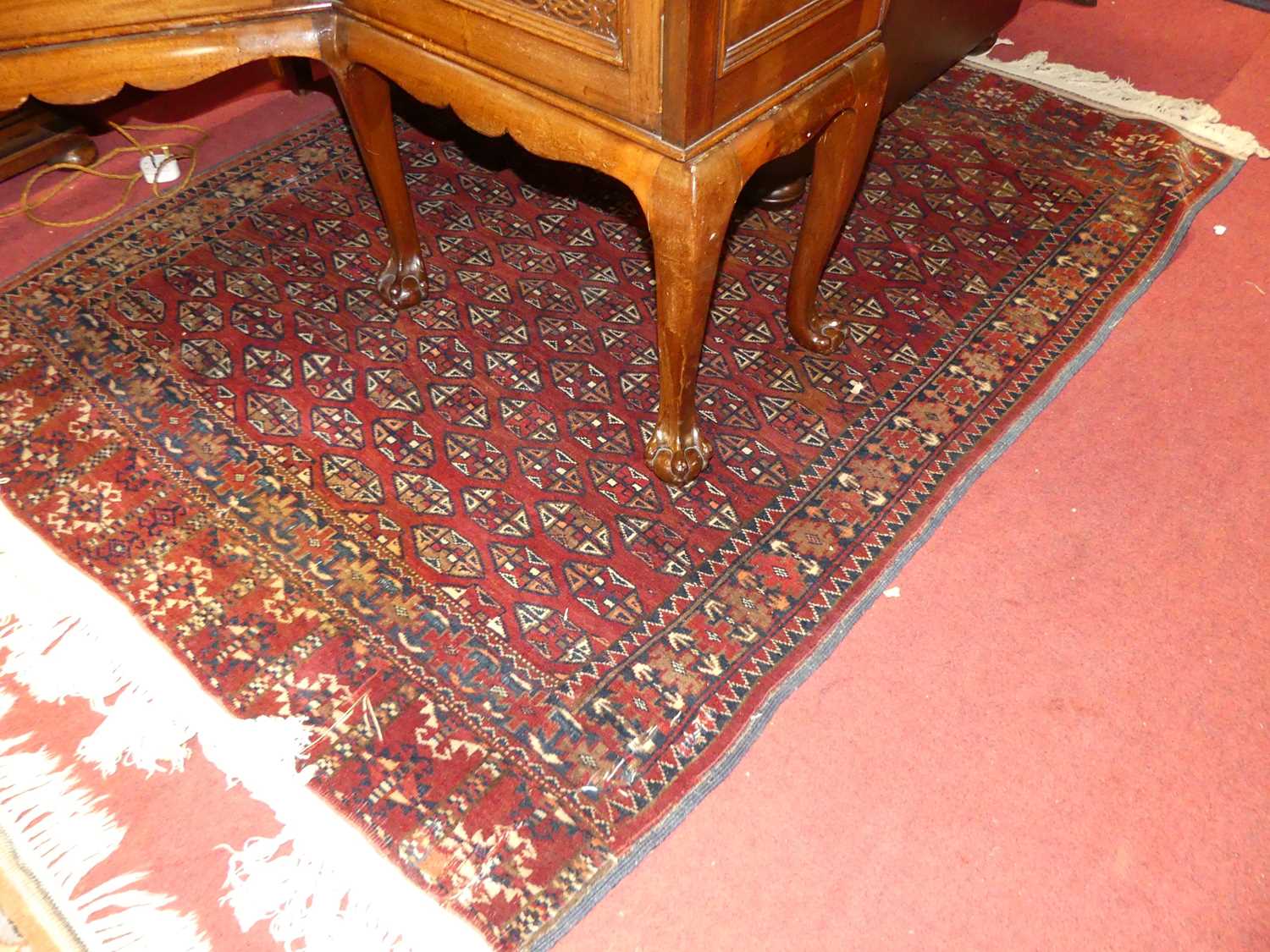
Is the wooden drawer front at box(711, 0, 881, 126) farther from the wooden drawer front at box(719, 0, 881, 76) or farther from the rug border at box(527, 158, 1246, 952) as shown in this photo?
the rug border at box(527, 158, 1246, 952)

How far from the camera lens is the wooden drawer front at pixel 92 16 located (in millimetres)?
1251

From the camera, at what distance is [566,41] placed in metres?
1.17

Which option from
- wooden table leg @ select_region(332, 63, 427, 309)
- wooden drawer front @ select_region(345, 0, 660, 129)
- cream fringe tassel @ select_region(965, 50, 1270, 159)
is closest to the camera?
wooden drawer front @ select_region(345, 0, 660, 129)

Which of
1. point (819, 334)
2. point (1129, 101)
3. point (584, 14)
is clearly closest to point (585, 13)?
point (584, 14)

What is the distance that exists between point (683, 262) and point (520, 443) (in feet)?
1.67

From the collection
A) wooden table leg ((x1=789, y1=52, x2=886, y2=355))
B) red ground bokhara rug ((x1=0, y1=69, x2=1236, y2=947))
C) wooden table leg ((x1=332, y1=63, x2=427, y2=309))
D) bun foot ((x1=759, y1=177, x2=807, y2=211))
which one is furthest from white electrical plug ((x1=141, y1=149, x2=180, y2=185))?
wooden table leg ((x1=789, y1=52, x2=886, y2=355))

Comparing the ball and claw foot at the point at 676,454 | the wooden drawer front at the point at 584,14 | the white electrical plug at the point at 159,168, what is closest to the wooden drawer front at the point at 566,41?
the wooden drawer front at the point at 584,14

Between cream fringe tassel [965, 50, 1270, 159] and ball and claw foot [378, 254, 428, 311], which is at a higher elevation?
cream fringe tassel [965, 50, 1270, 159]

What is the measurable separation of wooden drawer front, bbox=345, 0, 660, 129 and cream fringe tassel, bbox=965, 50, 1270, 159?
5.72 ft

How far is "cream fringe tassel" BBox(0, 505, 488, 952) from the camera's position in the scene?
44.8 inches

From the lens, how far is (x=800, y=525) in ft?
5.01

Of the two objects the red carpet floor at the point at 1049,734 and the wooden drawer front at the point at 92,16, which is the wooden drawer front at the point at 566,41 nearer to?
the wooden drawer front at the point at 92,16

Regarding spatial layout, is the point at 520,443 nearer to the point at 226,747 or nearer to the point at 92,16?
the point at 226,747

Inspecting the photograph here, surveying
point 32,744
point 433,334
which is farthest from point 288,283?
point 32,744
